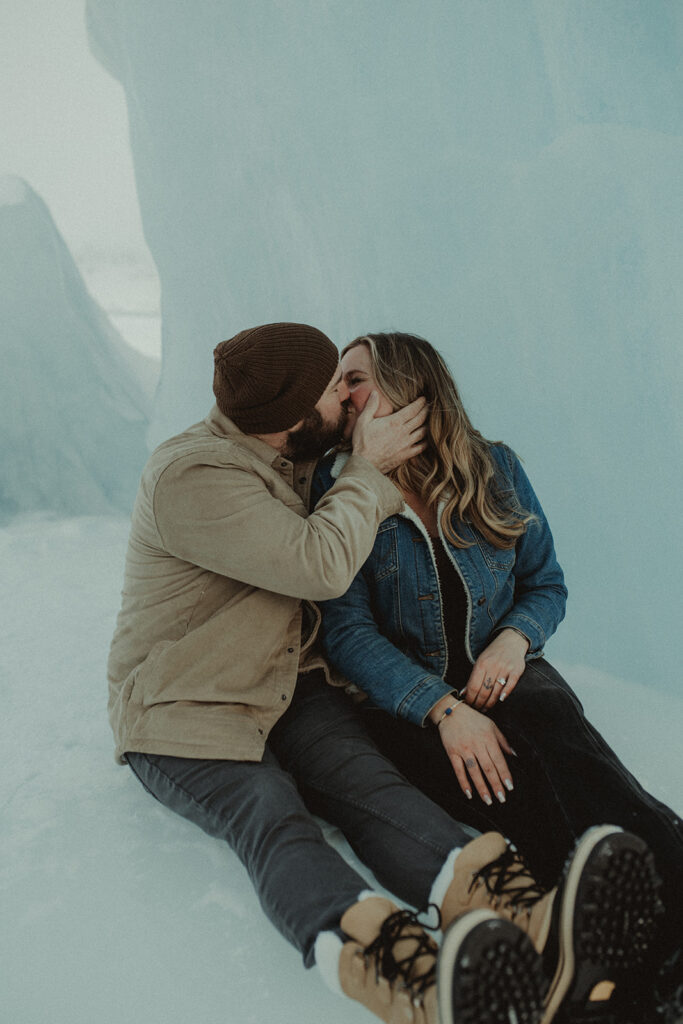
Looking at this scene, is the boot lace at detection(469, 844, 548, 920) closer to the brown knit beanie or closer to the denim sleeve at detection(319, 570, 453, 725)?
the denim sleeve at detection(319, 570, 453, 725)

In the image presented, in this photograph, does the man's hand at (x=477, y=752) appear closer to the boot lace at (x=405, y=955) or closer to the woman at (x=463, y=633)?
the woman at (x=463, y=633)

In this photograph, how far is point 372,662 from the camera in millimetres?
1158

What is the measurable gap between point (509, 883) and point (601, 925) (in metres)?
0.14

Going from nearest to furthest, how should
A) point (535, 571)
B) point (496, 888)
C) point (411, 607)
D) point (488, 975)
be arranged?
point (488, 975) → point (496, 888) → point (411, 607) → point (535, 571)

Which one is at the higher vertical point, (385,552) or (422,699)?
(385,552)

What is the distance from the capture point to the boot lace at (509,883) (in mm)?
788

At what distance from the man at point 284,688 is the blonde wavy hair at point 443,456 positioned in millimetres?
46

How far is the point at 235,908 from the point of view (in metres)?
1.03

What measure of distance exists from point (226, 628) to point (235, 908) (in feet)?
1.23

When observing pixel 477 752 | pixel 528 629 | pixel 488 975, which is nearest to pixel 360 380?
pixel 528 629

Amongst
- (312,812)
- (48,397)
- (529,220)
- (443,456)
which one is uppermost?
(529,220)

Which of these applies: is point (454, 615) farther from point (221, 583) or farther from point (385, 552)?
point (221, 583)

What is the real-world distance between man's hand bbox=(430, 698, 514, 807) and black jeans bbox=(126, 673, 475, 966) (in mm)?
86

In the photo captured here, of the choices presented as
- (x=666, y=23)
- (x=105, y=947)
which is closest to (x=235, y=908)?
(x=105, y=947)
